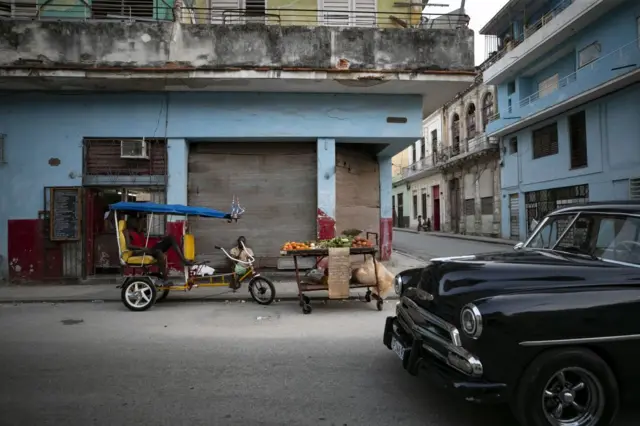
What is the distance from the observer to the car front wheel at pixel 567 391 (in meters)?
2.98

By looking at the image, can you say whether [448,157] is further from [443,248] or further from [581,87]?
[581,87]

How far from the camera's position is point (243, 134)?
1141cm

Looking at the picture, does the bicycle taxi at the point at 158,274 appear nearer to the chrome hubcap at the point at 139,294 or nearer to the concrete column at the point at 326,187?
the chrome hubcap at the point at 139,294

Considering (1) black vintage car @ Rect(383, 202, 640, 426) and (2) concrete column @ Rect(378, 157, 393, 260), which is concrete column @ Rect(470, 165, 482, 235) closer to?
(2) concrete column @ Rect(378, 157, 393, 260)

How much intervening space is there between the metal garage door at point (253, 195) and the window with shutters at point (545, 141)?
15657mm

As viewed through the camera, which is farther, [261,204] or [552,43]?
[552,43]

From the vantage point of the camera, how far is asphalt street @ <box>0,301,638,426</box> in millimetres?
3604

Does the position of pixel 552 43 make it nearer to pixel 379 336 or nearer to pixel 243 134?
pixel 243 134

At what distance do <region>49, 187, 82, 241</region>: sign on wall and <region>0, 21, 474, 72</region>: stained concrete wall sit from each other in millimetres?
2999

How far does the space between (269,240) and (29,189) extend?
20.1 ft

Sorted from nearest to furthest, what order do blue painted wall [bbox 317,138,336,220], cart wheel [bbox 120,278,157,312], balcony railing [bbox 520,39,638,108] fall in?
cart wheel [bbox 120,278,157,312] → blue painted wall [bbox 317,138,336,220] → balcony railing [bbox 520,39,638,108]

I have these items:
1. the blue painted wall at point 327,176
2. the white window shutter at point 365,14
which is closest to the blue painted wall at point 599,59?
the white window shutter at point 365,14

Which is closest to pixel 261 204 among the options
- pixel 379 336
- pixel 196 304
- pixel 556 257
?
pixel 196 304

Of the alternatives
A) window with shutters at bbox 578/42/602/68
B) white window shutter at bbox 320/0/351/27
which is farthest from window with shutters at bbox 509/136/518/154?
white window shutter at bbox 320/0/351/27
